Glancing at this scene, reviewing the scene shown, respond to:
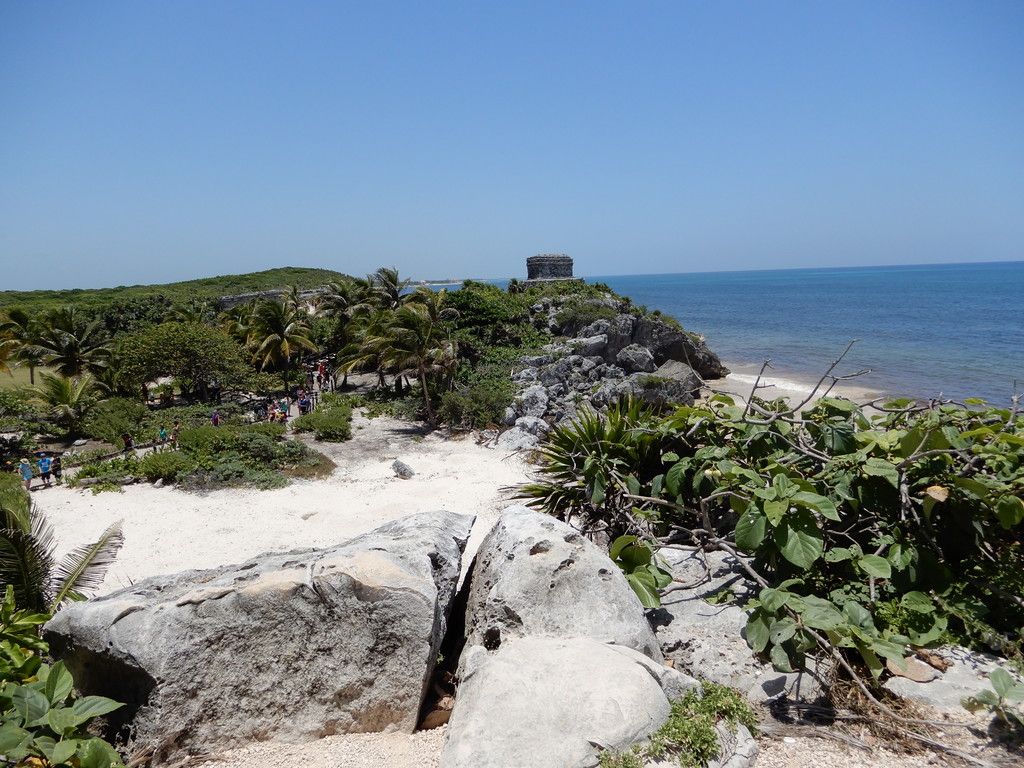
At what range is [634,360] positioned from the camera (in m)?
29.1

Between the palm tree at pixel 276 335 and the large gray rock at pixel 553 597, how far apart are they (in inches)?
1058

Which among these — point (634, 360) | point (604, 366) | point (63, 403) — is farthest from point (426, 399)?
point (63, 403)

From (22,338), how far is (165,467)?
21511mm

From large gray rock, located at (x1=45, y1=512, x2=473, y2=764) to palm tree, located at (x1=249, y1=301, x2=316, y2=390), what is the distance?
86.2 feet

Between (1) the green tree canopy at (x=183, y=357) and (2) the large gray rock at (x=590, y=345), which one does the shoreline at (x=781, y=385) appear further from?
(1) the green tree canopy at (x=183, y=357)

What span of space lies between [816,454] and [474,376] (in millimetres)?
21433

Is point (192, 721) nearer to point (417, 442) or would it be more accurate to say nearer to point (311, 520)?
point (311, 520)

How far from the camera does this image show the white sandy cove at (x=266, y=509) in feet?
37.3

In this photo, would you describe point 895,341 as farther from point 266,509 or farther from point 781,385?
point 266,509

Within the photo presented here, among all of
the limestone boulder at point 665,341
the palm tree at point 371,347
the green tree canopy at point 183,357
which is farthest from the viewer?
the limestone boulder at point 665,341

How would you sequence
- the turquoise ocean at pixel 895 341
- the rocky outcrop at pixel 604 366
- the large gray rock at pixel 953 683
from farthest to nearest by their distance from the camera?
the turquoise ocean at pixel 895 341
the rocky outcrop at pixel 604 366
the large gray rock at pixel 953 683

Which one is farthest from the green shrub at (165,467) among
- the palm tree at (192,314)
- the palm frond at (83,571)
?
the palm tree at (192,314)

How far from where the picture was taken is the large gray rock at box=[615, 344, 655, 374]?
29047mm

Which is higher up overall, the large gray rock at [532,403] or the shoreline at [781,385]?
the large gray rock at [532,403]
